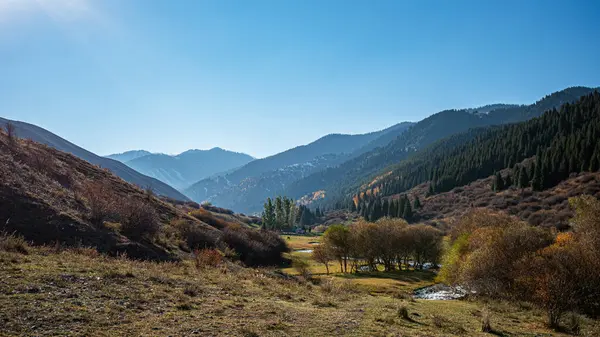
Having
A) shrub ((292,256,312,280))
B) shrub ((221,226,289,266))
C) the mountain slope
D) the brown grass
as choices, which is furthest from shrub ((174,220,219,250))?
the brown grass

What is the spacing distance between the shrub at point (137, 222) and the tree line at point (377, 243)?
46045 millimetres

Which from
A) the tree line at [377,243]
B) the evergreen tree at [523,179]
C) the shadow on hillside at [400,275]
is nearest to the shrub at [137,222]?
the shadow on hillside at [400,275]

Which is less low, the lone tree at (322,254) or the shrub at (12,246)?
the shrub at (12,246)

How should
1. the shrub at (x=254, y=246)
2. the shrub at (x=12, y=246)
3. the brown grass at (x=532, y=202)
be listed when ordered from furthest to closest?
the brown grass at (x=532, y=202) → the shrub at (x=254, y=246) → the shrub at (x=12, y=246)

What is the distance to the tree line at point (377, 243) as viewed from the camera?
79.8 m

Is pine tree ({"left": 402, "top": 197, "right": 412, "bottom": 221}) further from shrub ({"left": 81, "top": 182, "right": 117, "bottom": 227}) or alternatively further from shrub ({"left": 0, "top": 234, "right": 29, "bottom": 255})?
shrub ({"left": 0, "top": 234, "right": 29, "bottom": 255})

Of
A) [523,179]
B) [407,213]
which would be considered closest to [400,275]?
[407,213]

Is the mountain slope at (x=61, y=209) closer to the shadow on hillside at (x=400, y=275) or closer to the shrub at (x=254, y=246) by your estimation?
the shrub at (x=254, y=246)

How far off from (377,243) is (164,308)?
70.2 m

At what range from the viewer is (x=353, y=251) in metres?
81.4

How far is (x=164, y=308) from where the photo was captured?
16031 mm

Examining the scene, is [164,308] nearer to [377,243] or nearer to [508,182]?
[377,243]

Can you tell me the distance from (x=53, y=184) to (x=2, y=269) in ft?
106

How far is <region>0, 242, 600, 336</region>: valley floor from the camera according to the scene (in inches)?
496
